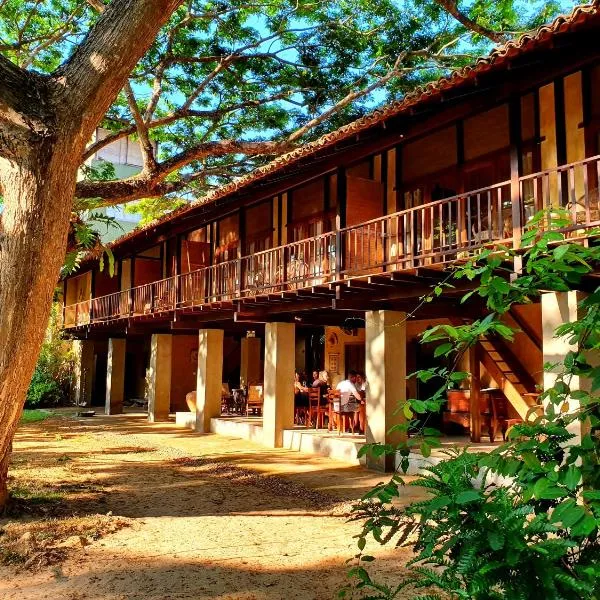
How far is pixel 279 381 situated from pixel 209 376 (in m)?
3.88

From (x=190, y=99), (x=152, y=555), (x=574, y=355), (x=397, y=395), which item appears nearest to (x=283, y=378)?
(x=397, y=395)

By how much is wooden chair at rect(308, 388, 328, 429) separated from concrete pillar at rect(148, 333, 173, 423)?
256 inches

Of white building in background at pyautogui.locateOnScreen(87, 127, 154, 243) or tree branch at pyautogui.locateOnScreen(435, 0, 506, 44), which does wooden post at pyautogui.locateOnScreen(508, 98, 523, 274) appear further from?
white building in background at pyautogui.locateOnScreen(87, 127, 154, 243)

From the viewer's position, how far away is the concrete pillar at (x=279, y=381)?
44.8 ft

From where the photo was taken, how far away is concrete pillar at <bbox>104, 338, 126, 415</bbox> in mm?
22688

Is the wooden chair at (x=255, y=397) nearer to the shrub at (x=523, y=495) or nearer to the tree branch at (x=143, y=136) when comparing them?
the tree branch at (x=143, y=136)

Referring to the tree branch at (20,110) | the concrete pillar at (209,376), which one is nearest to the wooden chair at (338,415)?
the concrete pillar at (209,376)

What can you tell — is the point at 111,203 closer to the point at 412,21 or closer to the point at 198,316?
the point at 198,316

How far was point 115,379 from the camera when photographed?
22859 millimetres

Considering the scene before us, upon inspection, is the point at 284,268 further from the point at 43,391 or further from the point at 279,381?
the point at 43,391

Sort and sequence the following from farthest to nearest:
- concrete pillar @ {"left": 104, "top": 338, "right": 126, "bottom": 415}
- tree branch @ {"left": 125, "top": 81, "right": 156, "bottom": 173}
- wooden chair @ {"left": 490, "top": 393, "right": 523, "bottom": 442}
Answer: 1. concrete pillar @ {"left": 104, "top": 338, "right": 126, "bottom": 415}
2. tree branch @ {"left": 125, "top": 81, "right": 156, "bottom": 173}
3. wooden chair @ {"left": 490, "top": 393, "right": 523, "bottom": 442}

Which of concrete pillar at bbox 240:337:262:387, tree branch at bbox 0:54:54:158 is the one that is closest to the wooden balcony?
concrete pillar at bbox 240:337:262:387

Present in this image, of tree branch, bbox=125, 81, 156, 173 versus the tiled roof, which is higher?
tree branch, bbox=125, 81, 156, 173

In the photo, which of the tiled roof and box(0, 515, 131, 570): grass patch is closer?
box(0, 515, 131, 570): grass patch
